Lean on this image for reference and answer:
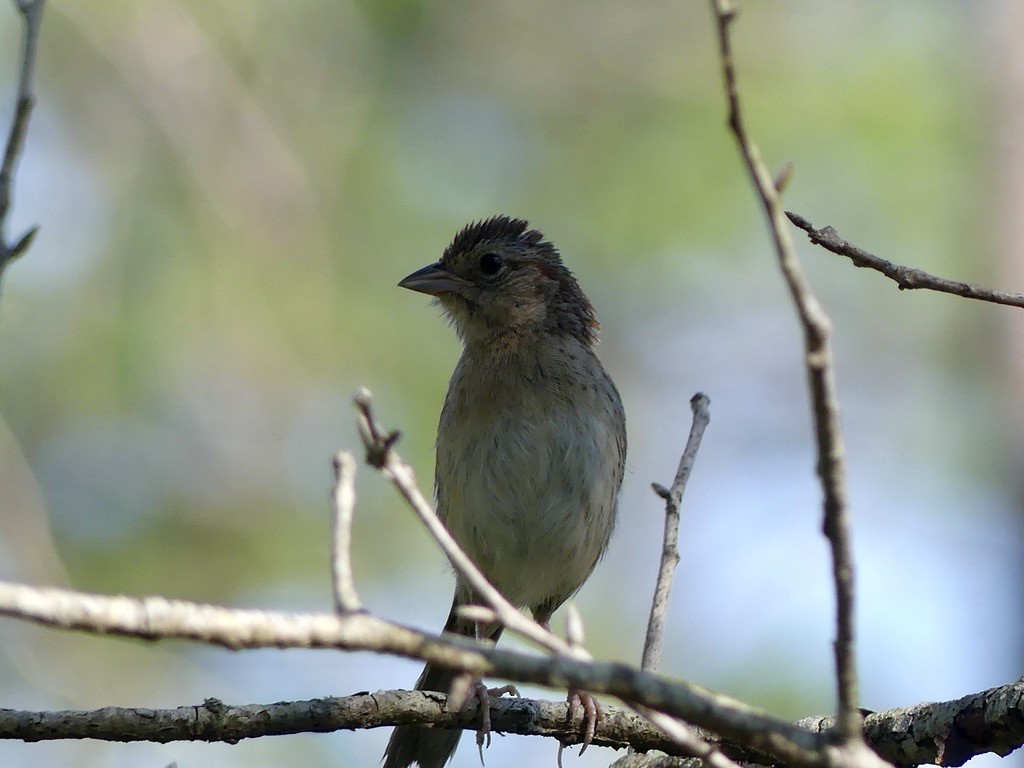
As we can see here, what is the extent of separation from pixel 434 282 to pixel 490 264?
34cm

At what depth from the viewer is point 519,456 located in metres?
5.87

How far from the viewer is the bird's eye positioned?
6.77 m

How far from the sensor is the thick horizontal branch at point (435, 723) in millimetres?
3221

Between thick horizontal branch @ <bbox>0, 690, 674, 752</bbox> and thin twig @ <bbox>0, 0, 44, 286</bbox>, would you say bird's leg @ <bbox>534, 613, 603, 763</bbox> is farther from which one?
thin twig @ <bbox>0, 0, 44, 286</bbox>

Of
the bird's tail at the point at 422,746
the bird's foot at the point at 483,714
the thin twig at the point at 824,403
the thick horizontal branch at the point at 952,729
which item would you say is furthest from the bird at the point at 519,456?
the thin twig at the point at 824,403

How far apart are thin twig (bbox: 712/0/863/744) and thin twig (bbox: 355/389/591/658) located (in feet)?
1.56

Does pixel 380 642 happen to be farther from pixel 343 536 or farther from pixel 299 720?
pixel 299 720

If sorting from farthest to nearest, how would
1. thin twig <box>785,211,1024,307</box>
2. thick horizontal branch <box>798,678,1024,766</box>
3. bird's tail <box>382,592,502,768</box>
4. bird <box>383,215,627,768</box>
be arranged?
1. bird <box>383,215,627,768</box>
2. bird's tail <box>382,592,502,768</box>
3. thick horizontal branch <box>798,678,1024,766</box>
4. thin twig <box>785,211,1024,307</box>

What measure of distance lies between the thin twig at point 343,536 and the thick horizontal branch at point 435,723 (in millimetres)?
1354

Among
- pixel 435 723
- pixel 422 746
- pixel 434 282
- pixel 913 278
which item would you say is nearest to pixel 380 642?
pixel 913 278

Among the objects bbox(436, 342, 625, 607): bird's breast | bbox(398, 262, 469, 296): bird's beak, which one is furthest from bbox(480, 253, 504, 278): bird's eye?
bbox(436, 342, 625, 607): bird's breast

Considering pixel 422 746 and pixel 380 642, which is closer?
pixel 380 642

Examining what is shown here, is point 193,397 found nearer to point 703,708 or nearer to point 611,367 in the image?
point 611,367

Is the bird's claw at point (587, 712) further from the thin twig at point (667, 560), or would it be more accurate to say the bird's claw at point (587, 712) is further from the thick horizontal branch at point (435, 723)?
the thin twig at point (667, 560)
